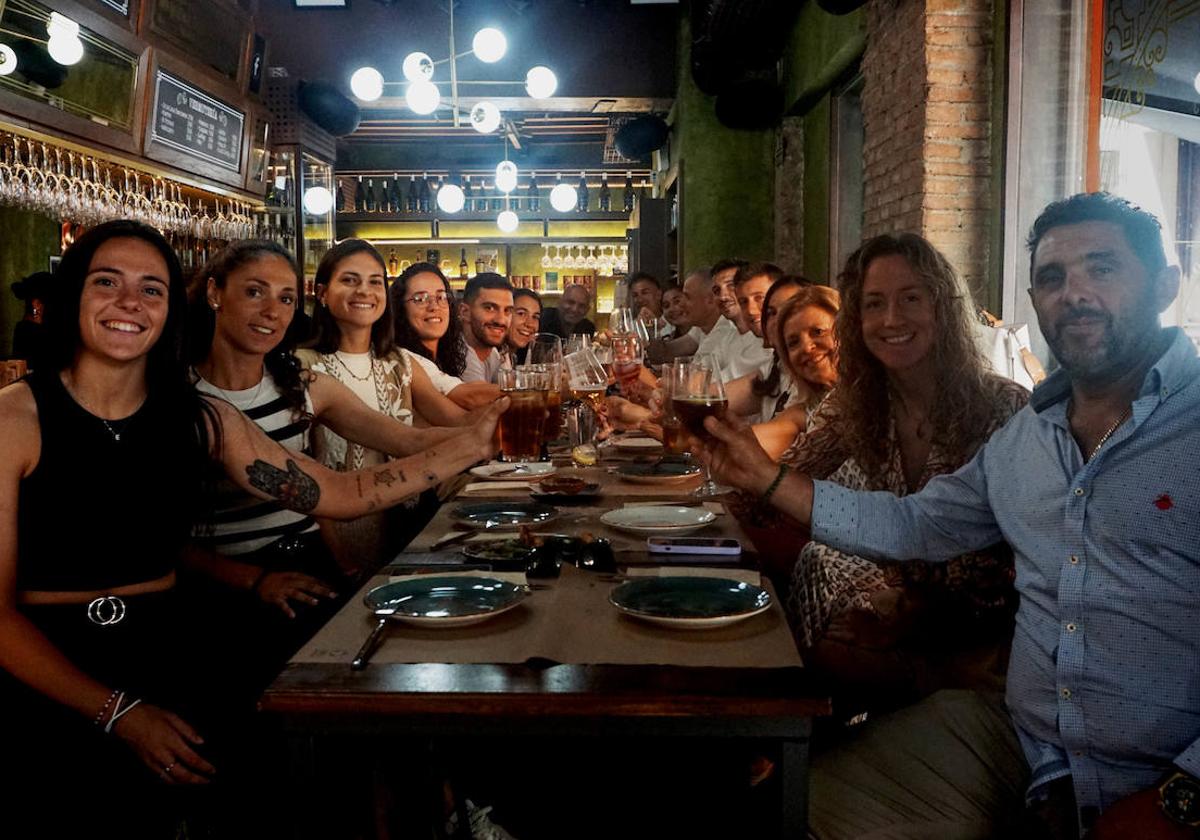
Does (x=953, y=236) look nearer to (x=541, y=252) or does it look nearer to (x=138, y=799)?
(x=138, y=799)

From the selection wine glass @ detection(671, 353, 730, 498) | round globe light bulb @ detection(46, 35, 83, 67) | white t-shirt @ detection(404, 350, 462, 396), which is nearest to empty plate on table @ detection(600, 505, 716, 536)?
wine glass @ detection(671, 353, 730, 498)

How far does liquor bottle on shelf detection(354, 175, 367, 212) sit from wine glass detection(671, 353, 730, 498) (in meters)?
9.80

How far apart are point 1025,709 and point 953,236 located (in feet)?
10.2

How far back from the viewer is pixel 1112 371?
5.00 ft

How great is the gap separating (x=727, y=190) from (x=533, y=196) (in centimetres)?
353

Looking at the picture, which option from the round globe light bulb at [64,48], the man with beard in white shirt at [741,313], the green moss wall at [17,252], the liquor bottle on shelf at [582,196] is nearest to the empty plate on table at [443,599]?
the man with beard in white shirt at [741,313]

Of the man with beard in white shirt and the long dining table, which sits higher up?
the man with beard in white shirt

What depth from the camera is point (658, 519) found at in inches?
86.0

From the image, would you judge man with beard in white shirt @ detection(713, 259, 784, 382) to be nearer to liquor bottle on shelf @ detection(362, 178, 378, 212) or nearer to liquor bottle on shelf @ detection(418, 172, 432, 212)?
liquor bottle on shelf @ detection(418, 172, 432, 212)

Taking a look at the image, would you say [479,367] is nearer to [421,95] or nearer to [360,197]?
[421,95]

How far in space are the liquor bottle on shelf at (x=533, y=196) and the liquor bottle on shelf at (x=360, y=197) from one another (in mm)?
1890

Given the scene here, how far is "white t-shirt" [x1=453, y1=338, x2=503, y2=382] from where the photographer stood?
4984mm

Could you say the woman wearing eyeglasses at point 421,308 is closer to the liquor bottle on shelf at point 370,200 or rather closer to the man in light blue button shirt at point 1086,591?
the man in light blue button shirt at point 1086,591

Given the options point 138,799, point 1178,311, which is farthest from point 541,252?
point 138,799
